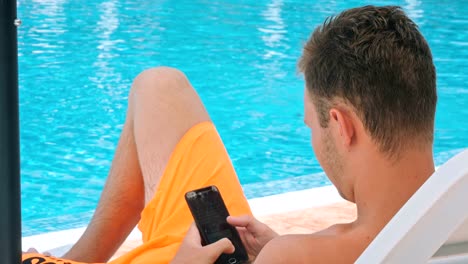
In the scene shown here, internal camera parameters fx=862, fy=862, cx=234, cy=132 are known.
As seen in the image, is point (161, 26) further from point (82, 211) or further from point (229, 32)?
point (82, 211)

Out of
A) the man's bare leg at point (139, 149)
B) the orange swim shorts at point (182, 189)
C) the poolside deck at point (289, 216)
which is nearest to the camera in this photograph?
the orange swim shorts at point (182, 189)

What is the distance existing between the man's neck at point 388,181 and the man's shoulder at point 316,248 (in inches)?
1.7

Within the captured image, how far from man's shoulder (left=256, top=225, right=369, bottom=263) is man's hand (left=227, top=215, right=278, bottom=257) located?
47 cm

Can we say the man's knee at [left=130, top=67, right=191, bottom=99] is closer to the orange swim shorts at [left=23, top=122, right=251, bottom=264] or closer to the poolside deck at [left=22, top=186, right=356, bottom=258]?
the orange swim shorts at [left=23, top=122, right=251, bottom=264]

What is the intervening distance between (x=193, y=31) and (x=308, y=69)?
314 inches

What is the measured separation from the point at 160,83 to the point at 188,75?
536 centimetres

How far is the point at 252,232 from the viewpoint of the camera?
2.10m

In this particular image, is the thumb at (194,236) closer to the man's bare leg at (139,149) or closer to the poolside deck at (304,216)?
the man's bare leg at (139,149)

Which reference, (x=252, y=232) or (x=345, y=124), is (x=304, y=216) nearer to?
(x=252, y=232)

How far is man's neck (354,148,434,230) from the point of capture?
1.57 m

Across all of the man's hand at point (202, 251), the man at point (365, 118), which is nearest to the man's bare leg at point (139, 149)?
the man's hand at point (202, 251)

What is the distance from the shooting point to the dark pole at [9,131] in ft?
4.41

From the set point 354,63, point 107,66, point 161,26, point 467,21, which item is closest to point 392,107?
point 354,63

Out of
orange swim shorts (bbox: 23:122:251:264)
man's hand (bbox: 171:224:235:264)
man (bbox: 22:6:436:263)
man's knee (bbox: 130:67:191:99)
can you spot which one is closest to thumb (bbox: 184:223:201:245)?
man's hand (bbox: 171:224:235:264)
